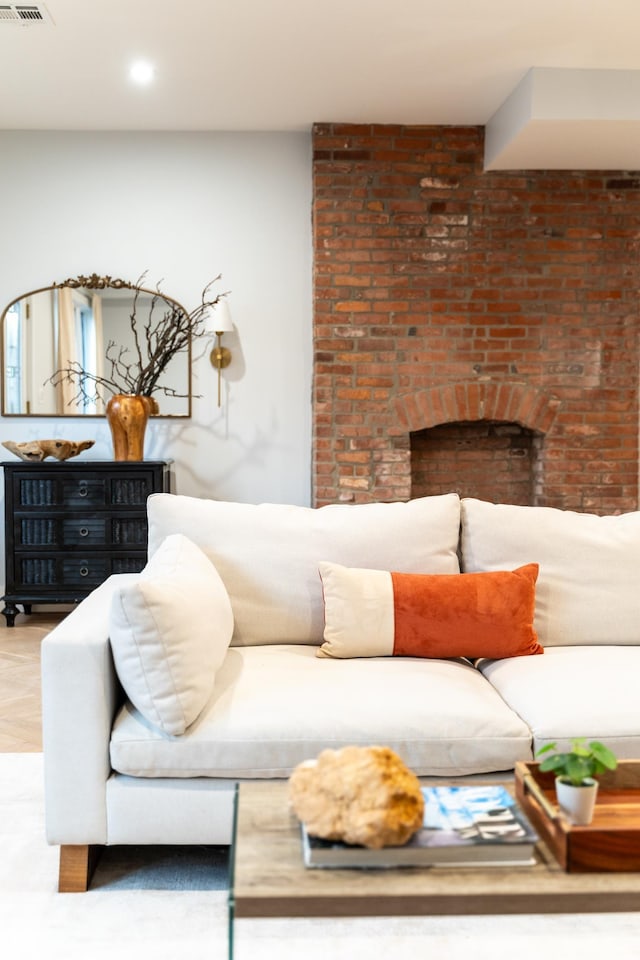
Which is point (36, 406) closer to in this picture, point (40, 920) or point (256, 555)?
point (256, 555)

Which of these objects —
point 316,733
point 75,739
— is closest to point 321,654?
point 316,733

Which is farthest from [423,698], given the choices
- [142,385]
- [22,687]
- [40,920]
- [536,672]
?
[142,385]

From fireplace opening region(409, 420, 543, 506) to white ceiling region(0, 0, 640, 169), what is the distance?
167 cm

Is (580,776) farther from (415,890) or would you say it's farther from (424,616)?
(424,616)

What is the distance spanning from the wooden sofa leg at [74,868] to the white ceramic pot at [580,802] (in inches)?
44.7

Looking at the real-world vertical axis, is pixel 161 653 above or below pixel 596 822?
above

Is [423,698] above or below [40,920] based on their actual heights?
above

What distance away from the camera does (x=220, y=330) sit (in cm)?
507

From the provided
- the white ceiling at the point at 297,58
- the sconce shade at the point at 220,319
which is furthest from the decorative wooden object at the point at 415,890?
the sconce shade at the point at 220,319

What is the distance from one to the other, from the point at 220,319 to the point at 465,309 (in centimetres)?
139

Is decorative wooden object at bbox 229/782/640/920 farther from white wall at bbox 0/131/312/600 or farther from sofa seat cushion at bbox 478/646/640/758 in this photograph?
white wall at bbox 0/131/312/600

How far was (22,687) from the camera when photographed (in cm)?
377

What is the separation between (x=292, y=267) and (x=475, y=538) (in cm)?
298

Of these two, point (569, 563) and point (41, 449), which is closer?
point (569, 563)
